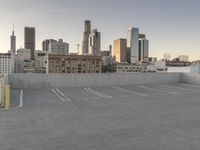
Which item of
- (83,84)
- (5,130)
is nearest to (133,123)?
(5,130)

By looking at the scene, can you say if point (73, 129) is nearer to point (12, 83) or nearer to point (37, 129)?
point (37, 129)

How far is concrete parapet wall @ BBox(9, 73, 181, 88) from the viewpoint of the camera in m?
23.0

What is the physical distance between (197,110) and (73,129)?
671cm

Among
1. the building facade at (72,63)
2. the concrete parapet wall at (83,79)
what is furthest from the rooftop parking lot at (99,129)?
the building facade at (72,63)

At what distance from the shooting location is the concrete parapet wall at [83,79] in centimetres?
2302

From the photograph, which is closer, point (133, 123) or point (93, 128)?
point (93, 128)

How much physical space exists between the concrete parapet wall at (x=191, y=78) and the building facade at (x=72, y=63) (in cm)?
12247

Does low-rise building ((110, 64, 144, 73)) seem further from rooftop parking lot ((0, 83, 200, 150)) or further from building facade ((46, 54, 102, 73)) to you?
rooftop parking lot ((0, 83, 200, 150))

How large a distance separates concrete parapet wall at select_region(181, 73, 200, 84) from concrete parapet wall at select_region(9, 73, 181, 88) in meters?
1.44

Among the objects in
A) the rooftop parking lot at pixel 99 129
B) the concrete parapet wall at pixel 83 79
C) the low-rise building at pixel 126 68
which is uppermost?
the low-rise building at pixel 126 68

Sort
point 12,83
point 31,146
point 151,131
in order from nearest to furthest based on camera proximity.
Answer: point 31,146, point 151,131, point 12,83

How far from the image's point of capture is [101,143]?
20.9 ft

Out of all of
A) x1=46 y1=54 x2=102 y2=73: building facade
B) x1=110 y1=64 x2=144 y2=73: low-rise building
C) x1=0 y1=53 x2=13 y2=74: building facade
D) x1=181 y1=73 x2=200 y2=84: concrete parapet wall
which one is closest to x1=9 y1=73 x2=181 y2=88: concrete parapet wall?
x1=181 y1=73 x2=200 y2=84: concrete parapet wall

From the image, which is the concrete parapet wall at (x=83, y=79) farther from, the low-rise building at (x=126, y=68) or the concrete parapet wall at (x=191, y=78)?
the low-rise building at (x=126, y=68)
